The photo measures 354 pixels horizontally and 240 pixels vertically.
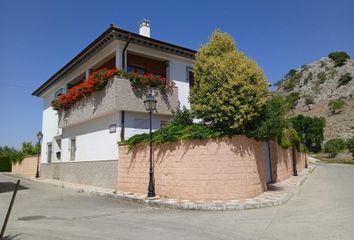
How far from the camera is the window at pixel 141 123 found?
50.3 ft

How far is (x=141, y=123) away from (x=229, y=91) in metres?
5.67

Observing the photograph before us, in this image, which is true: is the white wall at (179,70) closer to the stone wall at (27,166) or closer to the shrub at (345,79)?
the stone wall at (27,166)

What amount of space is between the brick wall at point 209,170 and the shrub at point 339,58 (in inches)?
4090

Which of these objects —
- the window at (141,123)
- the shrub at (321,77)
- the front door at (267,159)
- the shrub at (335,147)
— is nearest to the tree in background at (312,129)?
the shrub at (335,147)

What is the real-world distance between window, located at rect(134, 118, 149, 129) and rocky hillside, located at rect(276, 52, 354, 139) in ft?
168

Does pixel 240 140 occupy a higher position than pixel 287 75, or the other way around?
pixel 287 75

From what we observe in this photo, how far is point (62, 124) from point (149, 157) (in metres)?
9.93

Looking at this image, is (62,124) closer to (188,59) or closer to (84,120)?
(84,120)

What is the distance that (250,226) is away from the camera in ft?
24.1

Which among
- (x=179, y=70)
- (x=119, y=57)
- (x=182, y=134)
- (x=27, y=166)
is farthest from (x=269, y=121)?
(x=27, y=166)

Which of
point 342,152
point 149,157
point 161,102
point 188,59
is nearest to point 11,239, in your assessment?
point 149,157

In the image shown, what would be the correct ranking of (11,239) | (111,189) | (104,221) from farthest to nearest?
(111,189), (104,221), (11,239)

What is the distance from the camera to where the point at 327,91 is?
90.8 metres

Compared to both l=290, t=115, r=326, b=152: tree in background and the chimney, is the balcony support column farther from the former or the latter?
l=290, t=115, r=326, b=152: tree in background
